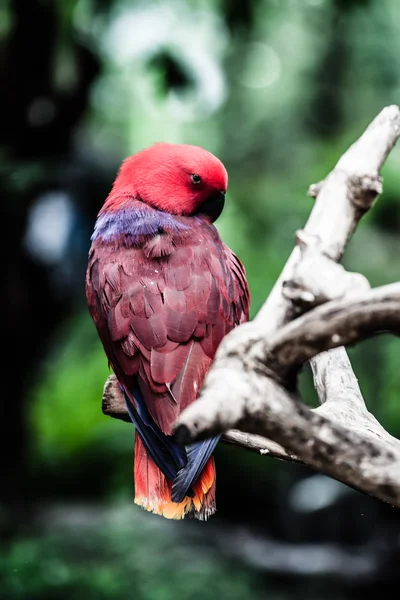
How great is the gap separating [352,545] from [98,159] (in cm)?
227

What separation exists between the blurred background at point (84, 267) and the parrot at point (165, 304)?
791mm

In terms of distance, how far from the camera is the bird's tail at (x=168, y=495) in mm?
1322

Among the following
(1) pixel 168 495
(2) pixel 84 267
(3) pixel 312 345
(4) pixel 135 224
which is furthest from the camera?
(2) pixel 84 267

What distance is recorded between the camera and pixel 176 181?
1625 millimetres

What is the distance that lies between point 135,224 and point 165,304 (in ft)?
0.81

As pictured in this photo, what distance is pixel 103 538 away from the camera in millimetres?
3316

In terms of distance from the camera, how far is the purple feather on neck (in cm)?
150

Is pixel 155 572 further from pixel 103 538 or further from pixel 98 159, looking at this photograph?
pixel 98 159

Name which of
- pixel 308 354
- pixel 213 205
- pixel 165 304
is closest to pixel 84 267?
pixel 213 205

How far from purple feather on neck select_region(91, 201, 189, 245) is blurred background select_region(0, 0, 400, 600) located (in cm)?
88

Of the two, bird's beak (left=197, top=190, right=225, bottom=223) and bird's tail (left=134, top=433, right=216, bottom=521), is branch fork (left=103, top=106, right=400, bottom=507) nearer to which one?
bird's tail (left=134, top=433, right=216, bottom=521)

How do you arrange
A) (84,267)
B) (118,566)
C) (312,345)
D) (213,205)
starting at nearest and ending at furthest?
(312,345) < (213,205) < (118,566) < (84,267)

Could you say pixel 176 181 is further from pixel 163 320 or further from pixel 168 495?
pixel 168 495

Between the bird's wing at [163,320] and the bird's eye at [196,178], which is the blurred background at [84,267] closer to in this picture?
the bird's eye at [196,178]
